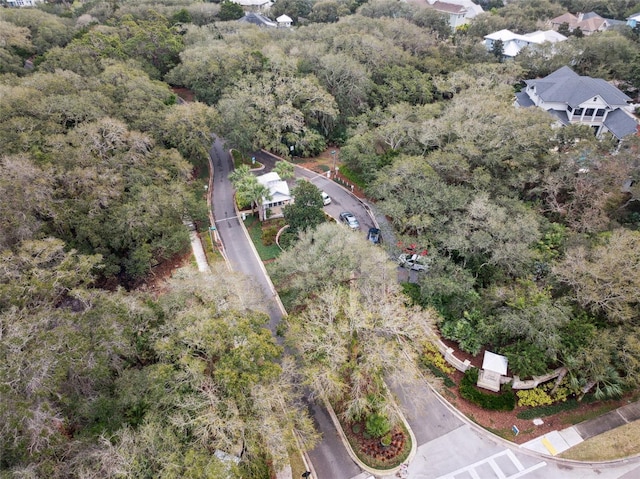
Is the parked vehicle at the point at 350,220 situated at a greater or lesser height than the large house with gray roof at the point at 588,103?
lesser

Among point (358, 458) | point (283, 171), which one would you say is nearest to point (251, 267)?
point (283, 171)

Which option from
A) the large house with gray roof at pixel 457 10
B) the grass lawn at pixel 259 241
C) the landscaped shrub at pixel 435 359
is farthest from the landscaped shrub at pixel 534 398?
the large house with gray roof at pixel 457 10

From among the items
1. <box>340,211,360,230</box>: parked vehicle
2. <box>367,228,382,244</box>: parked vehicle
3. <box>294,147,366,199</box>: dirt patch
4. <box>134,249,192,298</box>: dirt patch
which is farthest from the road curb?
<box>294,147,366,199</box>: dirt patch

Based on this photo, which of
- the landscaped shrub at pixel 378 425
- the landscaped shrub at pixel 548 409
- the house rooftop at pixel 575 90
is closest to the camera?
the landscaped shrub at pixel 378 425

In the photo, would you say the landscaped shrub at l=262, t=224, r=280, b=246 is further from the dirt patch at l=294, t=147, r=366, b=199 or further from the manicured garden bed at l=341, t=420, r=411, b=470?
the manicured garden bed at l=341, t=420, r=411, b=470

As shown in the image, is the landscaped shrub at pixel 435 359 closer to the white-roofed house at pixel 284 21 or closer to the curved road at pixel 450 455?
the curved road at pixel 450 455

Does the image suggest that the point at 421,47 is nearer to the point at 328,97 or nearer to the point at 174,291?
the point at 328,97

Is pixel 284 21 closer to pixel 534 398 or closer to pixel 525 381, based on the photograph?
pixel 525 381
